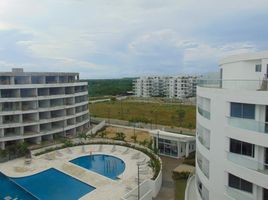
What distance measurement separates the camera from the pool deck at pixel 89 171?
26675 millimetres

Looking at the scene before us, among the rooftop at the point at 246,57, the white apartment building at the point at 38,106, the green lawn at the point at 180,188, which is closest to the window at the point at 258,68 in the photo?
the rooftop at the point at 246,57

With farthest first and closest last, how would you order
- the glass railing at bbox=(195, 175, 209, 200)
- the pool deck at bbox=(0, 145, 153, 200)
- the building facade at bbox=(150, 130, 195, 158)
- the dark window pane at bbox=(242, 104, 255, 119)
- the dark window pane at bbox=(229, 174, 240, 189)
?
the building facade at bbox=(150, 130, 195, 158), the pool deck at bbox=(0, 145, 153, 200), the glass railing at bbox=(195, 175, 209, 200), the dark window pane at bbox=(229, 174, 240, 189), the dark window pane at bbox=(242, 104, 255, 119)

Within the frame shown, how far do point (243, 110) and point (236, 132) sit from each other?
1315mm

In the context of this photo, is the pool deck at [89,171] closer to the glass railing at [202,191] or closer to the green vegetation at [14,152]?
the green vegetation at [14,152]

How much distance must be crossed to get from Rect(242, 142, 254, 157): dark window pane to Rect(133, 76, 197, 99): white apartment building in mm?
104173

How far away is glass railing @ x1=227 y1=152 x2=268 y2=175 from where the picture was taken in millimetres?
15281

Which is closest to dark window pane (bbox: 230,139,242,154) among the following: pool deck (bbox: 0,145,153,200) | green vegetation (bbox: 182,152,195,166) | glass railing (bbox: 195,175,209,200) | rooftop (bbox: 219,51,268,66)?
glass railing (bbox: 195,175,209,200)

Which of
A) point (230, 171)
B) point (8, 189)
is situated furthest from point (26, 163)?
point (230, 171)

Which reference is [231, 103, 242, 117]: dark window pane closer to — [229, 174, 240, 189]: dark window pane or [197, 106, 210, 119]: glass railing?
[197, 106, 210, 119]: glass railing

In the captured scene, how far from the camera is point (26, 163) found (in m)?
34.6

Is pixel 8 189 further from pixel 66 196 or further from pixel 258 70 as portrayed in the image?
pixel 258 70

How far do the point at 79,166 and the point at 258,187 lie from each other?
22.7m

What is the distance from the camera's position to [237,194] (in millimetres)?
16484

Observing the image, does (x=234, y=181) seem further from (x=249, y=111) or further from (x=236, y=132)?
(x=249, y=111)
